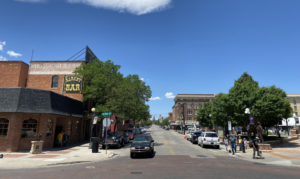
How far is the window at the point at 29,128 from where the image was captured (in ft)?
52.7

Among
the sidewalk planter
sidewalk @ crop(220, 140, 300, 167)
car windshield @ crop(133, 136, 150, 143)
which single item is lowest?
sidewalk @ crop(220, 140, 300, 167)

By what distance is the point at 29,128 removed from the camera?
16.4 metres

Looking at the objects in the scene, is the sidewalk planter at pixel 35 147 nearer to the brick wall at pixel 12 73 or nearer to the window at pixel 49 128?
the window at pixel 49 128

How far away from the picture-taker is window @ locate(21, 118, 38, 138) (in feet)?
52.7

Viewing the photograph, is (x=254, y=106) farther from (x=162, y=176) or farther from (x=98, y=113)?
(x=98, y=113)

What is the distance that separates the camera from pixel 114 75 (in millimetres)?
24562

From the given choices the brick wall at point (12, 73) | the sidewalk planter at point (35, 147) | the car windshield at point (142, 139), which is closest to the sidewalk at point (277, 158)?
the car windshield at point (142, 139)

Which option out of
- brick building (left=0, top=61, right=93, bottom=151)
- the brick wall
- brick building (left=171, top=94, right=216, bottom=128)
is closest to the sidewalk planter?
brick building (left=0, top=61, right=93, bottom=151)

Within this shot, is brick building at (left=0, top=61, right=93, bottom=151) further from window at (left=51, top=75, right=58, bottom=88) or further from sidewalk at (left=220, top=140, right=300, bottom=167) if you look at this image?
sidewalk at (left=220, top=140, right=300, bottom=167)

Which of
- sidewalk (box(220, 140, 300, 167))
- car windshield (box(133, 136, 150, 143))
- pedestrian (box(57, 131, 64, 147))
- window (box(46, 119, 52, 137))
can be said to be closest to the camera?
sidewalk (box(220, 140, 300, 167))

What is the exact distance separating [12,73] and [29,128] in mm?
15082

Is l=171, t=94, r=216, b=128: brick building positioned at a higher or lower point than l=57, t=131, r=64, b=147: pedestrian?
higher

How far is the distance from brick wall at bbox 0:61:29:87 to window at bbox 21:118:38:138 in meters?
13.0

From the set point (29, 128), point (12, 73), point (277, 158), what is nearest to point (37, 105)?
point (29, 128)
